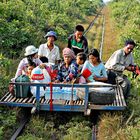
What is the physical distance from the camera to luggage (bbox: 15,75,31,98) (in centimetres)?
→ 760

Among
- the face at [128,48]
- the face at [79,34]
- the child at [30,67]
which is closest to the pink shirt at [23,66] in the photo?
the child at [30,67]

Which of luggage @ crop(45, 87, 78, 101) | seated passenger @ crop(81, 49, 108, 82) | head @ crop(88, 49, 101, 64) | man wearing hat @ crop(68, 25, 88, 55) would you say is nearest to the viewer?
luggage @ crop(45, 87, 78, 101)

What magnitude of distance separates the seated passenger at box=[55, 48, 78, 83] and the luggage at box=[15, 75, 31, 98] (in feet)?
2.09

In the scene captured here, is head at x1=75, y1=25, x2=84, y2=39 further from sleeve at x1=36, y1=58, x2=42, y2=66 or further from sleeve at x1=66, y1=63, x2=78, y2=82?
sleeve at x1=66, y1=63, x2=78, y2=82

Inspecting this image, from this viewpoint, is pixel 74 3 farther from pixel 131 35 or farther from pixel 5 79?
pixel 5 79

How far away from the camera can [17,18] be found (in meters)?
14.5

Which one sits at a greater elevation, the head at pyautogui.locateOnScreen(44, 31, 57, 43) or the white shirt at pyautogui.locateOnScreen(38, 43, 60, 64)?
the head at pyautogui.locateOnScreen(44, 31, 57, 43)

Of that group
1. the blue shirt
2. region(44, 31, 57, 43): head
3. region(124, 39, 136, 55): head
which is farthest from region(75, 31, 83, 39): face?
the blue shirt

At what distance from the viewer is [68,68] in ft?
25.7

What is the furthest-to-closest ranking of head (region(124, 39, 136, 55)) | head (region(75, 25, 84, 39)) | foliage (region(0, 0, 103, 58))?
1. foliage (region(0, 0, 103, 58))
2. head (region(75, 25, 84, 39))
3. head (region(124, 39, 136, 55))

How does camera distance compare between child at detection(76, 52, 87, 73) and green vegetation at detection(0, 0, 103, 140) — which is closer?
green vegetation at detection(0, 0, 103, 140)

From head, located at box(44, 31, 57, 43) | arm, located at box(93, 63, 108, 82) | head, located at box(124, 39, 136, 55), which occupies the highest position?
head, located at box(44, 31, 57, 43)

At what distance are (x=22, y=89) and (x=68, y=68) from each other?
1.01 meters

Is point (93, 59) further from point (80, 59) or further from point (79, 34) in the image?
point (79, 34)
